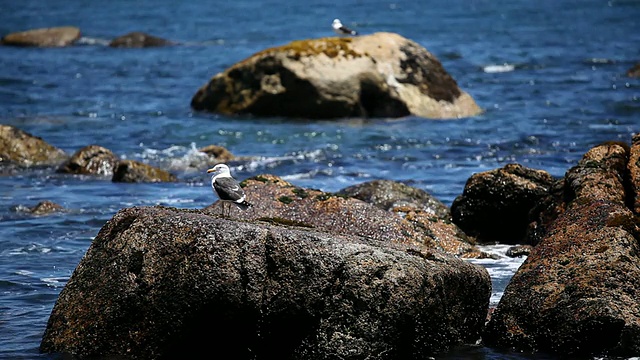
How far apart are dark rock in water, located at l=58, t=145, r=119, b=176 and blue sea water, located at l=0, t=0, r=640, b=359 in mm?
340

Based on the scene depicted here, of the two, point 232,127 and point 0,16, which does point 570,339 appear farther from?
point 0,16

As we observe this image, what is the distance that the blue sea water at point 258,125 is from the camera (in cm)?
1404

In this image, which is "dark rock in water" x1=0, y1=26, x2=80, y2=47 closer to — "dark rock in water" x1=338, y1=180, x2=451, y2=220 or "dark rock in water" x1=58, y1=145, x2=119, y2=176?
"dark rock in water" x1=58, y1=145, x2=119, y2=176

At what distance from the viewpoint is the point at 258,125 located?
77.3 ft

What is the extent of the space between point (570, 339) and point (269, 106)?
16059 mm

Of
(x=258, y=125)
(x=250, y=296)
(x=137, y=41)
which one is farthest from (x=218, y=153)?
(x=137, y=41)

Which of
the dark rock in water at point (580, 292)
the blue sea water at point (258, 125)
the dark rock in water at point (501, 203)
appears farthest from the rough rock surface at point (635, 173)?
the blue sea water at point (258, 125)

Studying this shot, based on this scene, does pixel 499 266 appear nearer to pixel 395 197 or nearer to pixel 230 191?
pixel 395 197

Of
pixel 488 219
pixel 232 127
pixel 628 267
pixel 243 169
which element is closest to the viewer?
pixel 628 267

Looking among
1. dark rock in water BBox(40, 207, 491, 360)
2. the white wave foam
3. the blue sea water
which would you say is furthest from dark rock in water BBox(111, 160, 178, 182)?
dark rock in water BBox(40, 207, 491, 360)

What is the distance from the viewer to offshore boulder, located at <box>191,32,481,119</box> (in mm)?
23422

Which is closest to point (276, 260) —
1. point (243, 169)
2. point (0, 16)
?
point (243, 169)

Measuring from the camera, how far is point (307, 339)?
848cm

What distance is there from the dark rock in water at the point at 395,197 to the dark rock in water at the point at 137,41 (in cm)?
2917
